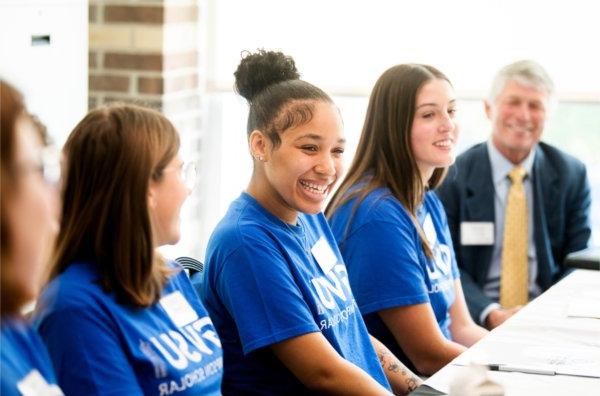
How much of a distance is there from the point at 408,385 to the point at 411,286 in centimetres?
25

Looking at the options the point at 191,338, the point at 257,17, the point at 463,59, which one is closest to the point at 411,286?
the point at 191,338

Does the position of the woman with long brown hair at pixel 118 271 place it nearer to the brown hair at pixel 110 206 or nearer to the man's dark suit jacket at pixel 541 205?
the brown hair at pixel 110 206

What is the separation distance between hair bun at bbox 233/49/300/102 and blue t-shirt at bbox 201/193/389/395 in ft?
1.01

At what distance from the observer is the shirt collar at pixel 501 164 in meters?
3.83

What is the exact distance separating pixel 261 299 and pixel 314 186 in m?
0.33

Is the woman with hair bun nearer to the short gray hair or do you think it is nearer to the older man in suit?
the older man in suit

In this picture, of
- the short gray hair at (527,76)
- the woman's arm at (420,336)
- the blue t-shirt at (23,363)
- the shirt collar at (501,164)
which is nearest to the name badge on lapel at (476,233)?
the shirt collar at (501,164)

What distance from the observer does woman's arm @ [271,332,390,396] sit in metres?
2.15

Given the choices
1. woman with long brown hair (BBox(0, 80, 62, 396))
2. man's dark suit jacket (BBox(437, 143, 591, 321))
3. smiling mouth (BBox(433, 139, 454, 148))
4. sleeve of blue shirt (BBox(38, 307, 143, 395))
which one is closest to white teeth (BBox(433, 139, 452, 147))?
smiling mouth (BBox(433, 139, 454, 148))

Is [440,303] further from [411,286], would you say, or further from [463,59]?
[463,59]

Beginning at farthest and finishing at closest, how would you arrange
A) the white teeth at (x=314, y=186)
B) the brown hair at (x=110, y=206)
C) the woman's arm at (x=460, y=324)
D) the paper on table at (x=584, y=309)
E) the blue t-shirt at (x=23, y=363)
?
the woman's arm at (x=460, y=324) < the paper on table at (x=584, y=309) < the white teeth at (x=314, y=186) < the brown hair at (x=110, y=206) < the blue t-shirt at (x=23, y=363)

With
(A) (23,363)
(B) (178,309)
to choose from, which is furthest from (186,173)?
(A) (23,363)

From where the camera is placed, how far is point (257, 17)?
441 centimetres

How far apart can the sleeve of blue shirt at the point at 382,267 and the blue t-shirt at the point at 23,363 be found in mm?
1264
